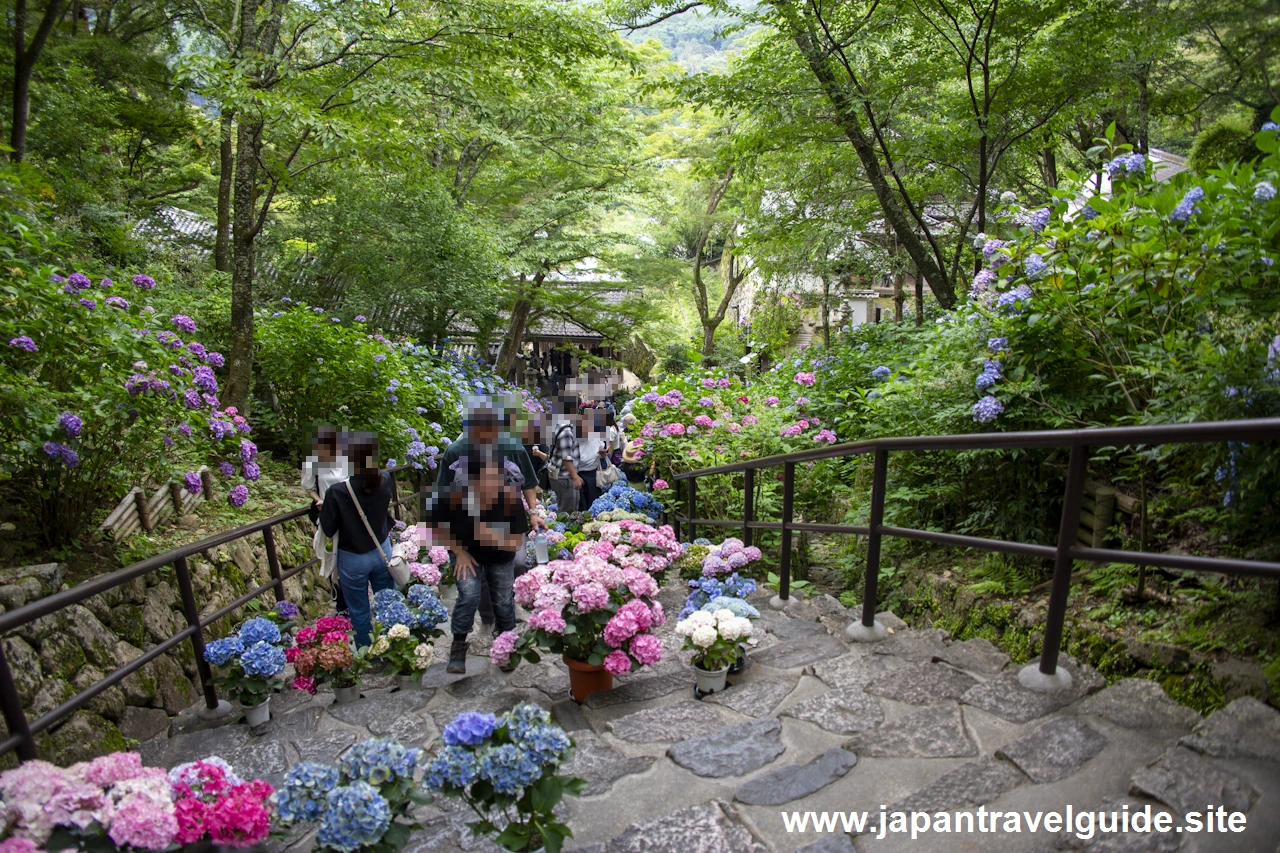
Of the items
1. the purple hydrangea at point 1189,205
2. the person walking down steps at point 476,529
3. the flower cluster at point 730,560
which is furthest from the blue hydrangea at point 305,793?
the purple hydrangea at point 1189,205

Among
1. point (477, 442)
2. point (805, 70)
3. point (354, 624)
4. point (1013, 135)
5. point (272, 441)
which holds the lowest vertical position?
point (354, 624)

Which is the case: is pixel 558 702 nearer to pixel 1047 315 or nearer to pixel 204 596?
pixel 204 596

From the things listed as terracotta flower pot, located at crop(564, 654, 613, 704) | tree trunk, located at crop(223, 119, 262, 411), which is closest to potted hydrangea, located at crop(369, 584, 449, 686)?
terracotta flower pot, located at crop(564, 654, 613, 704)

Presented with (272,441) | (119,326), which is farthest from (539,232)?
(119,326)

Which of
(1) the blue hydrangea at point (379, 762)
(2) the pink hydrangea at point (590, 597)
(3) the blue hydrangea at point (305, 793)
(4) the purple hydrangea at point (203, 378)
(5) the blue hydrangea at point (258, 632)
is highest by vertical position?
(4) the purple hydrangea at point (203, 378)

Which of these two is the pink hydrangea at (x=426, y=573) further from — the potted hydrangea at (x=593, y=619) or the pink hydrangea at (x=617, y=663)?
the pink hydrangea at (x=617, y=663)

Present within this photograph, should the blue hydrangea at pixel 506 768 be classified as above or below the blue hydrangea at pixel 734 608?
above

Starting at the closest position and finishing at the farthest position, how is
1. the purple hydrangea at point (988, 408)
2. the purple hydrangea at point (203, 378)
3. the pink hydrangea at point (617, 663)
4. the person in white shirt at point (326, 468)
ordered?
the pink hydrangea at point (617, 663), the purple hydrangea at point (988, 408), the purple hydrangea at point (203, 378), the person in white shirt at point (326, 468)

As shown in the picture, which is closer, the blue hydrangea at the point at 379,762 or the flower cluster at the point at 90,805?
the flower cluster at the point at 90,805

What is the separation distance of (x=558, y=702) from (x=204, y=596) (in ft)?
8.61

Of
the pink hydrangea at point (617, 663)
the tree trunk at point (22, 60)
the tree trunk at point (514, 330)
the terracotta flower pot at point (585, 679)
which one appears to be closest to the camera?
the pink hydrangea at point (617, 663)

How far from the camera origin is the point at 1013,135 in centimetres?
680

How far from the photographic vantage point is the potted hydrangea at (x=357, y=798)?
71.2 inches

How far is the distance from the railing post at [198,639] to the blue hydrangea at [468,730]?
6.48 feet
